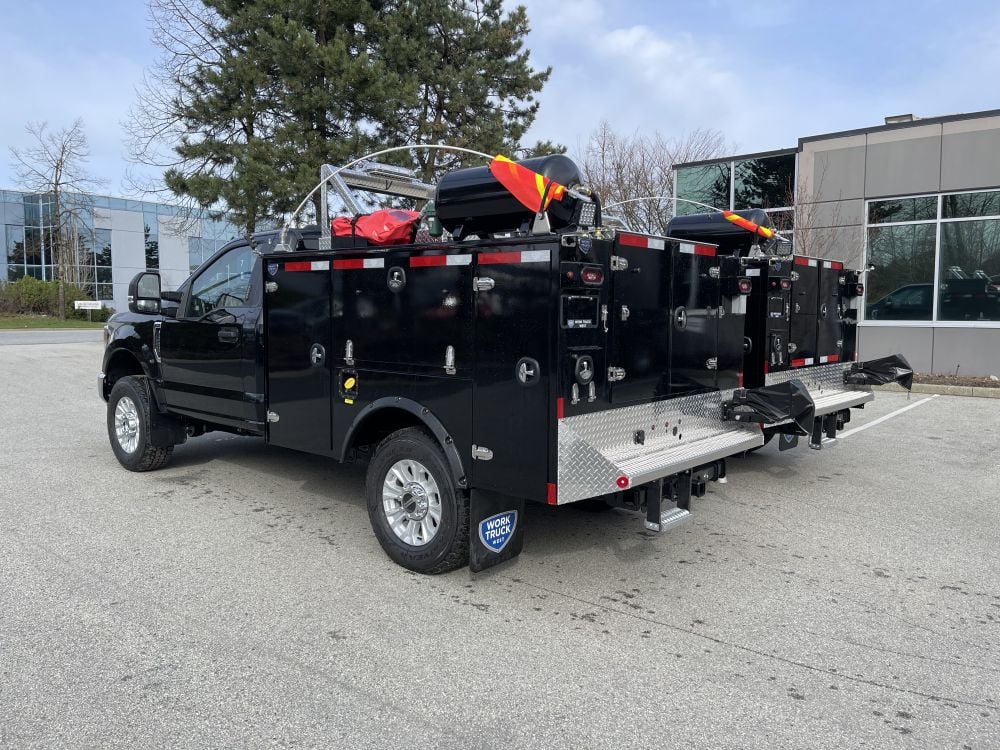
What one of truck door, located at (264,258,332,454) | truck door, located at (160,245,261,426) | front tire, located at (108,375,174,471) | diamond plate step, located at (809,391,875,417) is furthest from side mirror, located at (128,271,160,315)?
diamond plate step, located at (809,391,875,417)

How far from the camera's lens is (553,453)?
3971 millimetres

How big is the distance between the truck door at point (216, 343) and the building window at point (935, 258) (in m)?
14.1

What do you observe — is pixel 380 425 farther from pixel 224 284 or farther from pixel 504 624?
pixel 224 284

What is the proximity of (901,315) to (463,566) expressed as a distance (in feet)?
46.7

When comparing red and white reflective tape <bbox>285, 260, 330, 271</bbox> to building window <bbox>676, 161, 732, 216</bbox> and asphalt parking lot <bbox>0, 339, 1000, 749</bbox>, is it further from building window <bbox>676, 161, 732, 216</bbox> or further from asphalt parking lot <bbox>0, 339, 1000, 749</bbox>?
building window <bbox>676, 161, 732, 216</bbox>

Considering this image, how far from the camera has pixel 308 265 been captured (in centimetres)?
537

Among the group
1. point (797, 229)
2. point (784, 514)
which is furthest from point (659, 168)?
point (784, 514)

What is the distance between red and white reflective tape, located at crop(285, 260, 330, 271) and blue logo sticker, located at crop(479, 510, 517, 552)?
2042 mm

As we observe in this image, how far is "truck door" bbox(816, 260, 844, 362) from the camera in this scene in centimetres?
743

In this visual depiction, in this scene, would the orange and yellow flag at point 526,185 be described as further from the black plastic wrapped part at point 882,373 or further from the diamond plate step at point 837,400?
the black plastic wrapped part at point 882,373

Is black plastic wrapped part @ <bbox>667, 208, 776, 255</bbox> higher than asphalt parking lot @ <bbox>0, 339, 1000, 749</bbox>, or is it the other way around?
black plastic wrapped part @ <bbox>667, 208, 776, 255</bbox>

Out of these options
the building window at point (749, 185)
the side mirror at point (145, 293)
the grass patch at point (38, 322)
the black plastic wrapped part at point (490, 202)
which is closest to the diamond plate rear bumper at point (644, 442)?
the black plastic wrapped part at point (490, 202)

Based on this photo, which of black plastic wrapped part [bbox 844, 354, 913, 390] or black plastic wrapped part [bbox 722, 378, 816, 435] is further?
black plastic wrapped part [bbox 844, 354, 913, 390]

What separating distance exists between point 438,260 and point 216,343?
8.80ft
